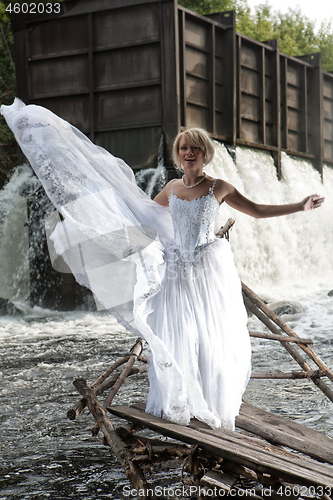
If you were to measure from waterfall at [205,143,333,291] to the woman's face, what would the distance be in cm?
622

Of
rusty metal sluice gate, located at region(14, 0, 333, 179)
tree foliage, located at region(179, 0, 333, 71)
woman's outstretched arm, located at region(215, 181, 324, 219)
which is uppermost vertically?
tree foliage, located at region(179, 0, 333, 71)

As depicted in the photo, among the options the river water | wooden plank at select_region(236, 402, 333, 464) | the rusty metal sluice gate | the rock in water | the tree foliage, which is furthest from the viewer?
the tree foliage

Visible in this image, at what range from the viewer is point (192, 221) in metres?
2.77

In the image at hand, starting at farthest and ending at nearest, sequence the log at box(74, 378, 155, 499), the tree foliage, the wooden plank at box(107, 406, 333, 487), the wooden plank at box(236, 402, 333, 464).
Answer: the tree foliage → the wooden plank at box(236, 402, 333, 464) → the log at box(74, 378, 155, 499) → the wooden plank at box(107, 406, 333, 487)

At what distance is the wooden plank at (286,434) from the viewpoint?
2.53m

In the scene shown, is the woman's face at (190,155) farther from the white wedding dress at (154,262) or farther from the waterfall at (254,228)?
the waterfall at (254,228)

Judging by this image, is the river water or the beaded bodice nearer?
the beaded bodice

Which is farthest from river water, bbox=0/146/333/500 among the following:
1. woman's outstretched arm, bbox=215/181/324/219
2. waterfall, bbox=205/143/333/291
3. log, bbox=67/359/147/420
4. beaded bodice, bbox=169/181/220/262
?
woman's outstretched arm, bbox=215/181/324/219

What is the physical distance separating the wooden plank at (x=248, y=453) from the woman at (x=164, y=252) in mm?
110

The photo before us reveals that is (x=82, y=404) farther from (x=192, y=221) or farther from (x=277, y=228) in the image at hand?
(x=277, y=228)

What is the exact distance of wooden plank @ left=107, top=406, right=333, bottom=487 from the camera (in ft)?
6.63

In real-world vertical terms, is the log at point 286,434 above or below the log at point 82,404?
below

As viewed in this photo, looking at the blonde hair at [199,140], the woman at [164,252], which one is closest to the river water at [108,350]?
the woman at [164,252]

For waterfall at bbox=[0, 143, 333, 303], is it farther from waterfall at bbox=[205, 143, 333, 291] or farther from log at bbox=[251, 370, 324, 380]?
log at bbox=[251, 370, 324, 380]
